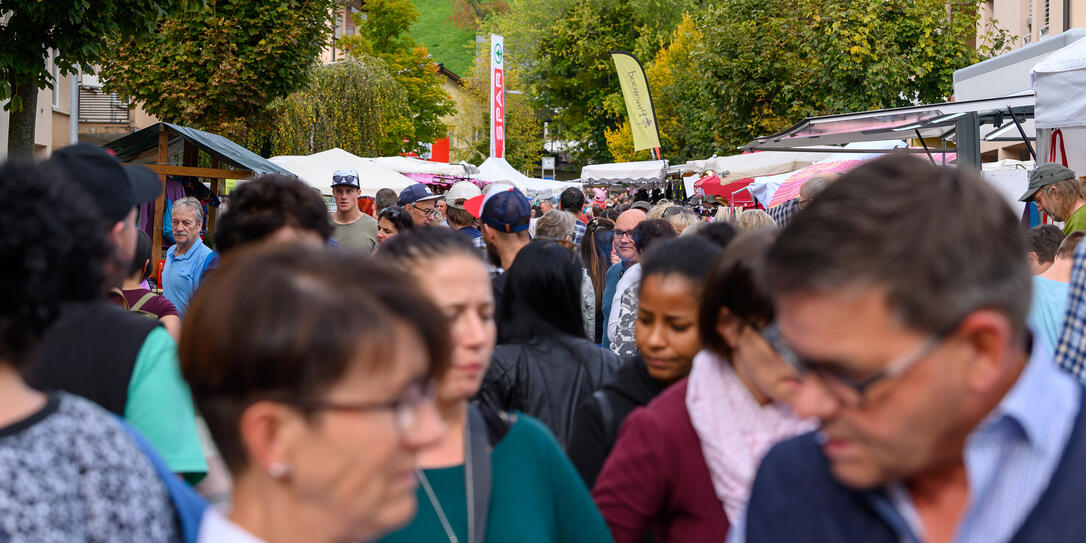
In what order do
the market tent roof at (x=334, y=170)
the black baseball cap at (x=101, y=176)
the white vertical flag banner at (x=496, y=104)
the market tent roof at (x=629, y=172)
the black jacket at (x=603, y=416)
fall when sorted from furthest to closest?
the white vertical flag banner at (x=496, y=104), the market tent roof at (x=629, y=172), the market tent roof at (x=334, y=170), the black jacket at (x=603, y=416), the black baseball cap at (x=101, y=176)

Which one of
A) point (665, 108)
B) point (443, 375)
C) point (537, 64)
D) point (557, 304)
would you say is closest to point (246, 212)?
point (557, 304)

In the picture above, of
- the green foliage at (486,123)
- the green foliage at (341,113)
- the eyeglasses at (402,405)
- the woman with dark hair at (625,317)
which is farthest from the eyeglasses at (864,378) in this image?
the green foliage at (486,123)

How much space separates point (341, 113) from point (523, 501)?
3237 centimetres

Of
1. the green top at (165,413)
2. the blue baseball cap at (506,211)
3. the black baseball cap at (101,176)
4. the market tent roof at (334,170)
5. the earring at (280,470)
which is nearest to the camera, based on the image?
the earring at (280,470)

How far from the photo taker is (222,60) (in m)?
17.5

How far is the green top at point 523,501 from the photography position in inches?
82.4

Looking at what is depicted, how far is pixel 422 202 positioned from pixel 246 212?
250 inches

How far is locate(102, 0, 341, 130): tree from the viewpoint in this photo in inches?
681

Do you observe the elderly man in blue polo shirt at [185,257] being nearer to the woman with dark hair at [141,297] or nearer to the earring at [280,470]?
the woman with dark hair at [141,297]

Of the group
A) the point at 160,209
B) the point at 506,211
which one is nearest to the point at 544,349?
the point at 506,211

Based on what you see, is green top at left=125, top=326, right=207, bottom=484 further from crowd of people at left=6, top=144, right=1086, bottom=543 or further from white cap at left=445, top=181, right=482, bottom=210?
white cap at left=445, top=181, right=482, bottom=210

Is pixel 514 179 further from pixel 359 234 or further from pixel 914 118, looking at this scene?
pixel 359 234

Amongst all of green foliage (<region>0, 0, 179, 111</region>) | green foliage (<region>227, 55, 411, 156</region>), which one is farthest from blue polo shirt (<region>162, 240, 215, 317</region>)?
green foliage (<region>227, 55, 411, 156</region>)

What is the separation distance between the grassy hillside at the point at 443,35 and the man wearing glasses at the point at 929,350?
10525 cm
